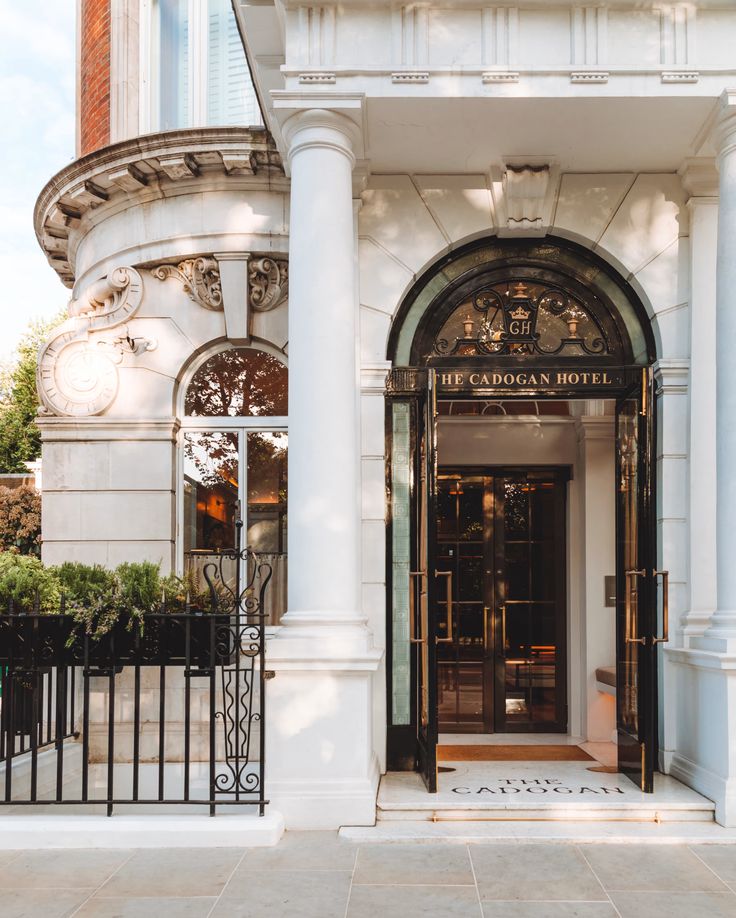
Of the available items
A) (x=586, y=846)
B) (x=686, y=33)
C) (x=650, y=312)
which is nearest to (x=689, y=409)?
(x=650, y=312)

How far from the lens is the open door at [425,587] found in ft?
23.4

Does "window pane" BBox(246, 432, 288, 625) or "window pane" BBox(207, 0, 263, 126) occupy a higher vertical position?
"window pane" BBox(207, 0, 263, 126)

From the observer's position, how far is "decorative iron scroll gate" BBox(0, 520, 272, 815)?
6367mm

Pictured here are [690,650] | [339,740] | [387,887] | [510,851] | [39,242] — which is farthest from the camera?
[39,242]

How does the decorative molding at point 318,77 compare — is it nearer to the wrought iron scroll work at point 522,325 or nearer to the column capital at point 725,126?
the wrought iron scroll work at point 522,325

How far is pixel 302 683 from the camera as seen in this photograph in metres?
6.64

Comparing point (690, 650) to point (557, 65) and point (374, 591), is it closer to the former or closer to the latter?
point (374, 591)

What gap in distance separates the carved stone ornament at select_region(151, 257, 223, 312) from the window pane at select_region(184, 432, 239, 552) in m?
1.29

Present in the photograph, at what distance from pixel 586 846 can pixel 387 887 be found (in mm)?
1516

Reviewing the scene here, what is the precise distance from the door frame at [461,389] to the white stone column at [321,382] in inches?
42.6

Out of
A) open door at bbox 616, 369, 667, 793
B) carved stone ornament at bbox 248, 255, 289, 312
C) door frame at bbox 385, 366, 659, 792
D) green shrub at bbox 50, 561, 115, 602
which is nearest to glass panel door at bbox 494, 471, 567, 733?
open door at bbox 616, 369, 667, 793

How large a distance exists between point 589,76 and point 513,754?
579cm

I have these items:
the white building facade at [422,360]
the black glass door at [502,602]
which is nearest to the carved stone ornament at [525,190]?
the white building facade at [422,360]

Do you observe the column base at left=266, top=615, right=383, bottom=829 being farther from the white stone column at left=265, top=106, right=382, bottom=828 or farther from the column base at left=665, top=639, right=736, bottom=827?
the column base at left=665, top=639, right=736, bottom=827
